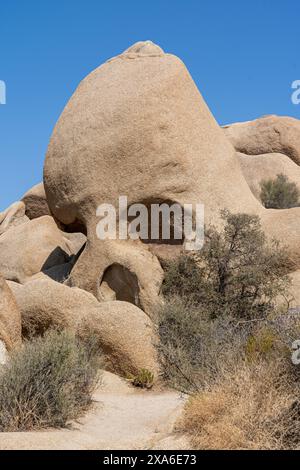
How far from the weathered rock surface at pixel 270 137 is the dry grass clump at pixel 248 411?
17.6 metres

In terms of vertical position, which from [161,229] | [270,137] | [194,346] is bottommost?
[194,346]

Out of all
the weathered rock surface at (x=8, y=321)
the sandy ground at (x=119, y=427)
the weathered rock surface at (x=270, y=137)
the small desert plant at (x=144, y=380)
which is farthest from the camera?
the weathered rock surface at (x=270, y=137)

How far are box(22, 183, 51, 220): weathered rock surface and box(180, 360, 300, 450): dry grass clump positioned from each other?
17332 mm

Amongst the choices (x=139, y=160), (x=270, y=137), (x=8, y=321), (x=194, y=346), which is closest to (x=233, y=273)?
(x=139, y=160)

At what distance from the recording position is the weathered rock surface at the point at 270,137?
23.7 metres

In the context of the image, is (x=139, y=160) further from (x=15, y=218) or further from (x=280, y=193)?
(x=15, y=218)

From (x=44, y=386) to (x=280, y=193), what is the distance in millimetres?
14684

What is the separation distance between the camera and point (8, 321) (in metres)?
10.2

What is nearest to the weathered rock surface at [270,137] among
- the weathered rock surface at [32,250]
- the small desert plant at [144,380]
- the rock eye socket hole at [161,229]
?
the weathered rock surface at [32,250]

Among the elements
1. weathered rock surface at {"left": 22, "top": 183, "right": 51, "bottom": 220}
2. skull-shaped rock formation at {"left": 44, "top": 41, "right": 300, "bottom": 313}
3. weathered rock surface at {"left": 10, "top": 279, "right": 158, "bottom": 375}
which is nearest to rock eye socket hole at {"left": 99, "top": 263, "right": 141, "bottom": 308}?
skull-shaped rock formation at {"left": 44, "top": 41, "right": 300, "bottom": 313}

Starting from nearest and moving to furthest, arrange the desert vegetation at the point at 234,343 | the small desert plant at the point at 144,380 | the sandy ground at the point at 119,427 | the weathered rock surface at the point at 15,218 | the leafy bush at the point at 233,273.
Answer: the desert vegetation at the point at 234,343
the sandy ground at the point at 119,427
the small desert plant at the point at 144,380
the leafy bush at the point at 233,273
the weathered rock surface at the point at 15,218

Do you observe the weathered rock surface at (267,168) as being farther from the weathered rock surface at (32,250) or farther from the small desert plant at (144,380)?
the small desert plant at (144,380)

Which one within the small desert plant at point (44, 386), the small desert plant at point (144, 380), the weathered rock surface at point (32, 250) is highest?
the weathered rock surface at point (32, 250)

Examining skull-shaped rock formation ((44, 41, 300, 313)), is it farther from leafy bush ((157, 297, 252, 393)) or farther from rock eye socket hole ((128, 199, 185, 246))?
leafy bush ((157, 297, 252, 393))
